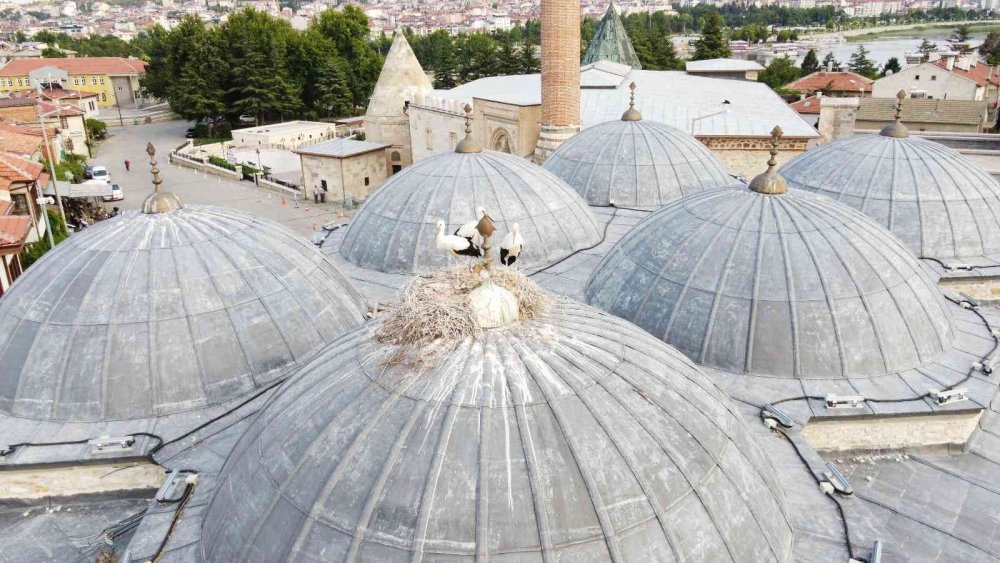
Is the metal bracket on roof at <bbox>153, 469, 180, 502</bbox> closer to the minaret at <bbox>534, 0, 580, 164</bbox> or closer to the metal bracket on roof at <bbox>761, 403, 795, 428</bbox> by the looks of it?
the metal bracket on roof at <bbox>761, 403, 795, 428</bbox>

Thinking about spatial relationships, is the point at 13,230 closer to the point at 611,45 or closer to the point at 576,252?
the point at 576,252

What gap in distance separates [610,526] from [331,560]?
276 cm

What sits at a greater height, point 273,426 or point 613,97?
point 613,97

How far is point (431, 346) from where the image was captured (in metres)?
7.54

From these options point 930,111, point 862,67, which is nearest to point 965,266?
point 930,111

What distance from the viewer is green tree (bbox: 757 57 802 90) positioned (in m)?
83.4

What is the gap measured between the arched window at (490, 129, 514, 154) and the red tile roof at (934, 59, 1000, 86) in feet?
126

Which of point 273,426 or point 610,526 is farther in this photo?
point 273,426

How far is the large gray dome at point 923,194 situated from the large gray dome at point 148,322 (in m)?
14.7

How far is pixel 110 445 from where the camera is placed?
10.6m

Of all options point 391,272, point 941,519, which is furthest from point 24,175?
point 941,519

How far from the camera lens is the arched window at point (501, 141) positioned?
3828cm

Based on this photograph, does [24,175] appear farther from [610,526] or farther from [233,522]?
[610,526]

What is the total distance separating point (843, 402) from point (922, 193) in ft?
31.6
